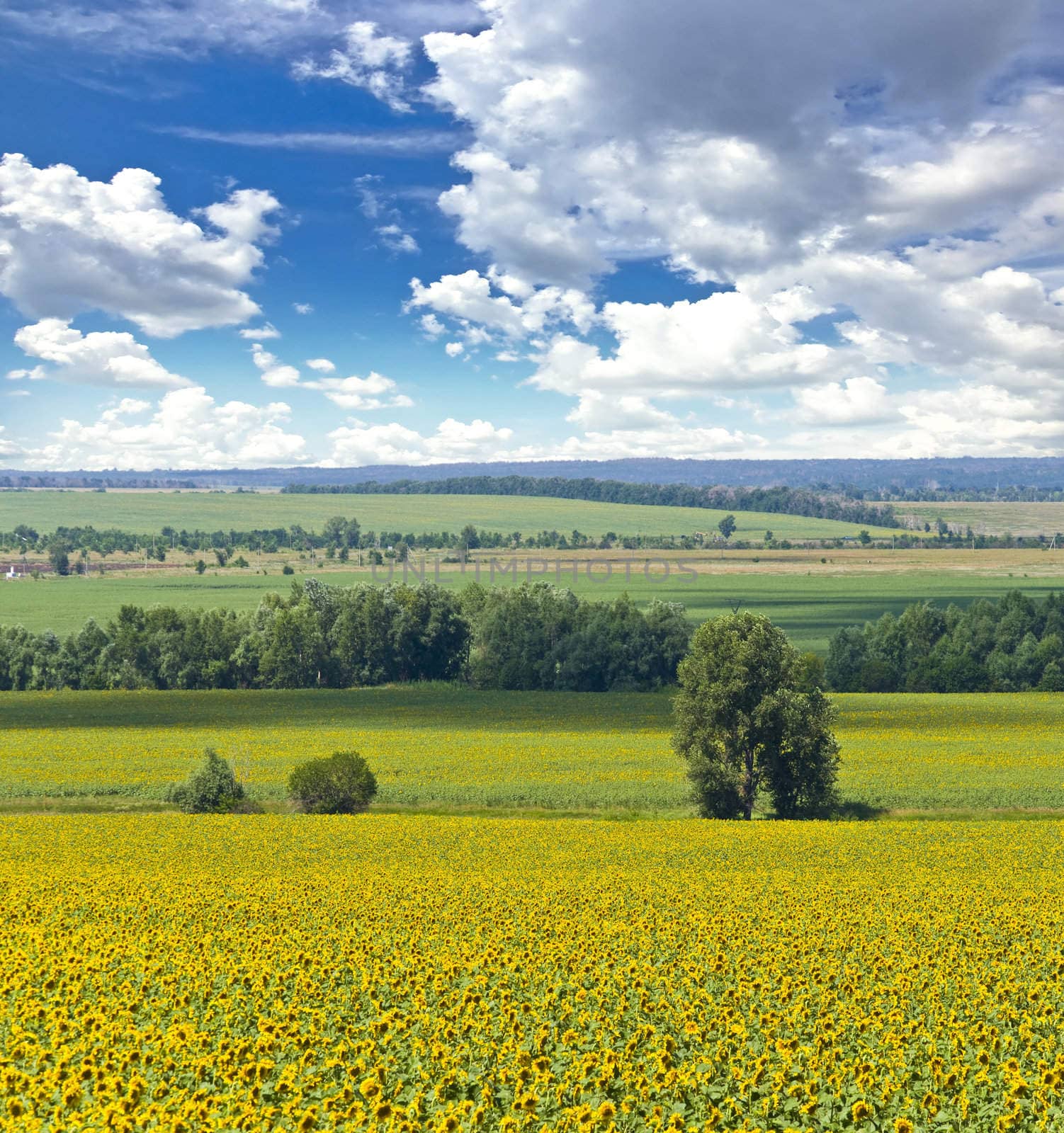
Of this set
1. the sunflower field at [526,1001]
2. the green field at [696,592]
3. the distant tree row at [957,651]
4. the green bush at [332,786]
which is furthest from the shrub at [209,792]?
the green field at [696,592]

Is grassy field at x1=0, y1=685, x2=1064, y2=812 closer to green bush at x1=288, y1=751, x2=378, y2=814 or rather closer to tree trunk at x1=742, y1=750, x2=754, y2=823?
green bush at x1=288, y1=751, x2=378, y2=814

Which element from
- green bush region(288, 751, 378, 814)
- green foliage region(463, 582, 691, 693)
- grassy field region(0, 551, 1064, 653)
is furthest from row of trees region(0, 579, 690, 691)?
green bush region(288, 751, 378, 814)

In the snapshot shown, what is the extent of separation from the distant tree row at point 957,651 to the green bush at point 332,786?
64.7 meters

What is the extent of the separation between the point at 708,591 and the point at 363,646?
79.7 metres

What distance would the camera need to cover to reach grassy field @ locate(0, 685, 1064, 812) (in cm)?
5166

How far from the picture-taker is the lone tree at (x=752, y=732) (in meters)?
47.7

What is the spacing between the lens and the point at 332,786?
47719 mm

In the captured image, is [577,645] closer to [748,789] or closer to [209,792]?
[748,789]

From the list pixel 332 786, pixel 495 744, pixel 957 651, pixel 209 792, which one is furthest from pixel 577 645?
pixel 209 792

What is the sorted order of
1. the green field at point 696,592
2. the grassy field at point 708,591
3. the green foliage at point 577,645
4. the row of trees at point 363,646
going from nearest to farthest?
the row of trees at point 363,646 < the green foliage at point 577,645 < the green field at point 696,592 < the grassy field at point 708,591

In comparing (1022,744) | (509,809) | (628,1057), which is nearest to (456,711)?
(509,809)

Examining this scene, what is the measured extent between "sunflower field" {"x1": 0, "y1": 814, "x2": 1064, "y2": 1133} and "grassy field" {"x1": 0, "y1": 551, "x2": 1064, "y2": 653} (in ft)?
337

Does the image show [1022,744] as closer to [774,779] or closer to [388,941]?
[774,779]

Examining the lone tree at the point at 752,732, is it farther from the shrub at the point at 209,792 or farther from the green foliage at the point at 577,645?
the green foliage at the point at 577,645
